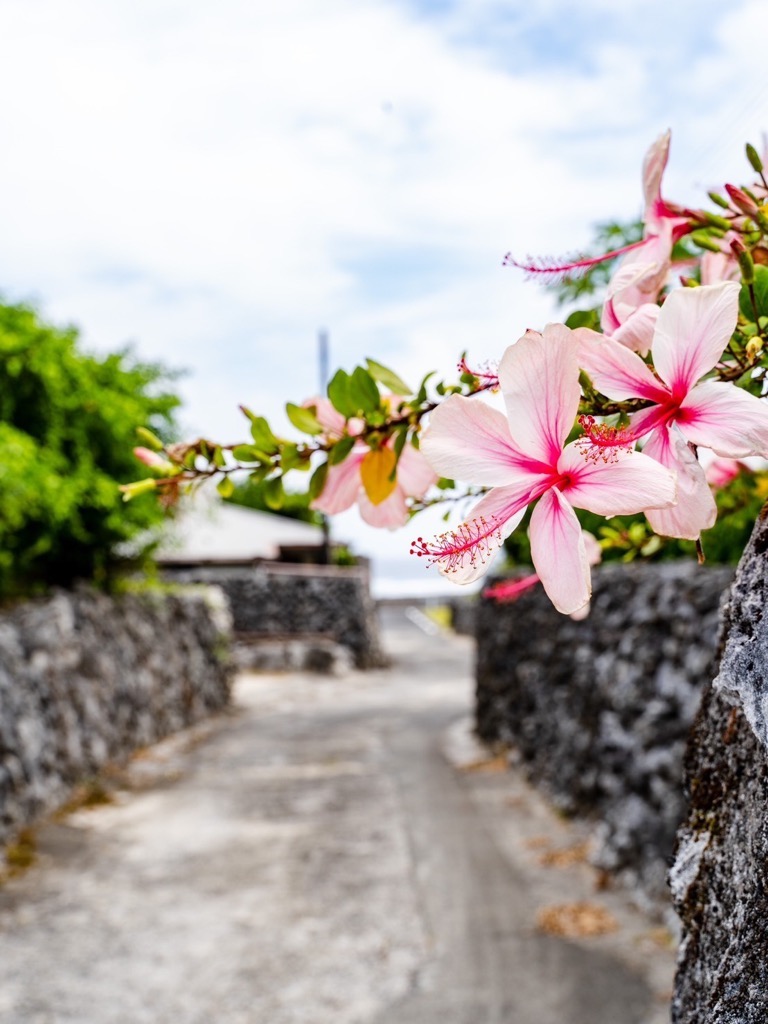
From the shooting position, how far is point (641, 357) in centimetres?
73

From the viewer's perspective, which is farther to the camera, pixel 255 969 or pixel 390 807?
pixel 390 807

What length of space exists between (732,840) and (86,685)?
740cm

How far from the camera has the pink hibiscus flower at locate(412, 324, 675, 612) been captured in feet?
2.08

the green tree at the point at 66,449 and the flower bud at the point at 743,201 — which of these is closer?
the flower bud at the point at 743,201

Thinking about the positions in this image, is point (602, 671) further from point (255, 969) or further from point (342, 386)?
point (342, 386)

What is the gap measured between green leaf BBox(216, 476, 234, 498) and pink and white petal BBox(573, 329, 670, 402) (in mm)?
422

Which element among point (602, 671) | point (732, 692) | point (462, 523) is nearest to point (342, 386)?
point (462, 523)

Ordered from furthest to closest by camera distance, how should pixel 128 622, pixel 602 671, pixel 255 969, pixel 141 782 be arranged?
pixel 128 622
pixel 141 782
pixel 602 671
pixel 255 969

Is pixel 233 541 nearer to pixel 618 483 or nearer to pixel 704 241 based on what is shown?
pixel 704 241

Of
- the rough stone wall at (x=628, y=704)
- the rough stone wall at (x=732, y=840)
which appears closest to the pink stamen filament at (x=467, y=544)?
the rough stone wall at (x=732, y=840)

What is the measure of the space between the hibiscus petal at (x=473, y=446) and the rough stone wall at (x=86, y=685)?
558 cm

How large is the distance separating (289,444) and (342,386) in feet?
0.33

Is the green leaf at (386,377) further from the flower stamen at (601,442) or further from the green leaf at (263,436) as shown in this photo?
the flower stamen at (601,442)

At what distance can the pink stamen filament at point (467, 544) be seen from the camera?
68 centimetres
